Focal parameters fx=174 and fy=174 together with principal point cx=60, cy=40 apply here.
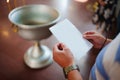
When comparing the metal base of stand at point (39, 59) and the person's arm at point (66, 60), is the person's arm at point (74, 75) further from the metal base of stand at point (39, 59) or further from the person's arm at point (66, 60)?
the metal base of stand at point (39, 59)

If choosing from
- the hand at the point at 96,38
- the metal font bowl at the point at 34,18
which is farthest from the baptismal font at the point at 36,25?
the hand at the point at 96,38

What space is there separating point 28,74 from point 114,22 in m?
1.00

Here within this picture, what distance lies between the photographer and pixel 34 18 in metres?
1.22

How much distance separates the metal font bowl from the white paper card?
0.48 ft

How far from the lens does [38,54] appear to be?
1.28 metres

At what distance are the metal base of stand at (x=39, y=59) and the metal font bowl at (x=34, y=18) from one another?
0.69ft

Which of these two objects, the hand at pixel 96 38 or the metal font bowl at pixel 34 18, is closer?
the hand at pixel 96 38

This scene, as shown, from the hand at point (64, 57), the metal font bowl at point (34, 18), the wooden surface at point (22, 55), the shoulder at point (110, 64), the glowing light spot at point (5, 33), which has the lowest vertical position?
the wooden surface at point (22, 55)

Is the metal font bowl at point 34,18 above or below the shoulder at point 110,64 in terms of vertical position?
below

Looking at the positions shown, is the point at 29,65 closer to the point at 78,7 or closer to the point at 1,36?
the point at 1,36

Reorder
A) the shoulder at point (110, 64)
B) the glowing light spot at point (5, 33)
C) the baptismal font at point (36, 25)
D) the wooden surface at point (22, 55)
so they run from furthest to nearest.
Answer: the glowing light spot at point (5, 33) → the wooden surface at point (22, 55) → the baptismal font at point (36, 25) → the shoulder at point (110, 64)

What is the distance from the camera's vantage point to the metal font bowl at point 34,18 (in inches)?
41.5

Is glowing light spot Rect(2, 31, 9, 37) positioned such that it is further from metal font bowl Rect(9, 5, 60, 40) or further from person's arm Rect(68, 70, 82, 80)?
person's arm Rect(68, 70, 82, 80)

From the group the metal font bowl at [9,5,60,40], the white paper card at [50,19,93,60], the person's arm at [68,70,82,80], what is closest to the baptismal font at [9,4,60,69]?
the metal font bowl at [9,5,60,40]
